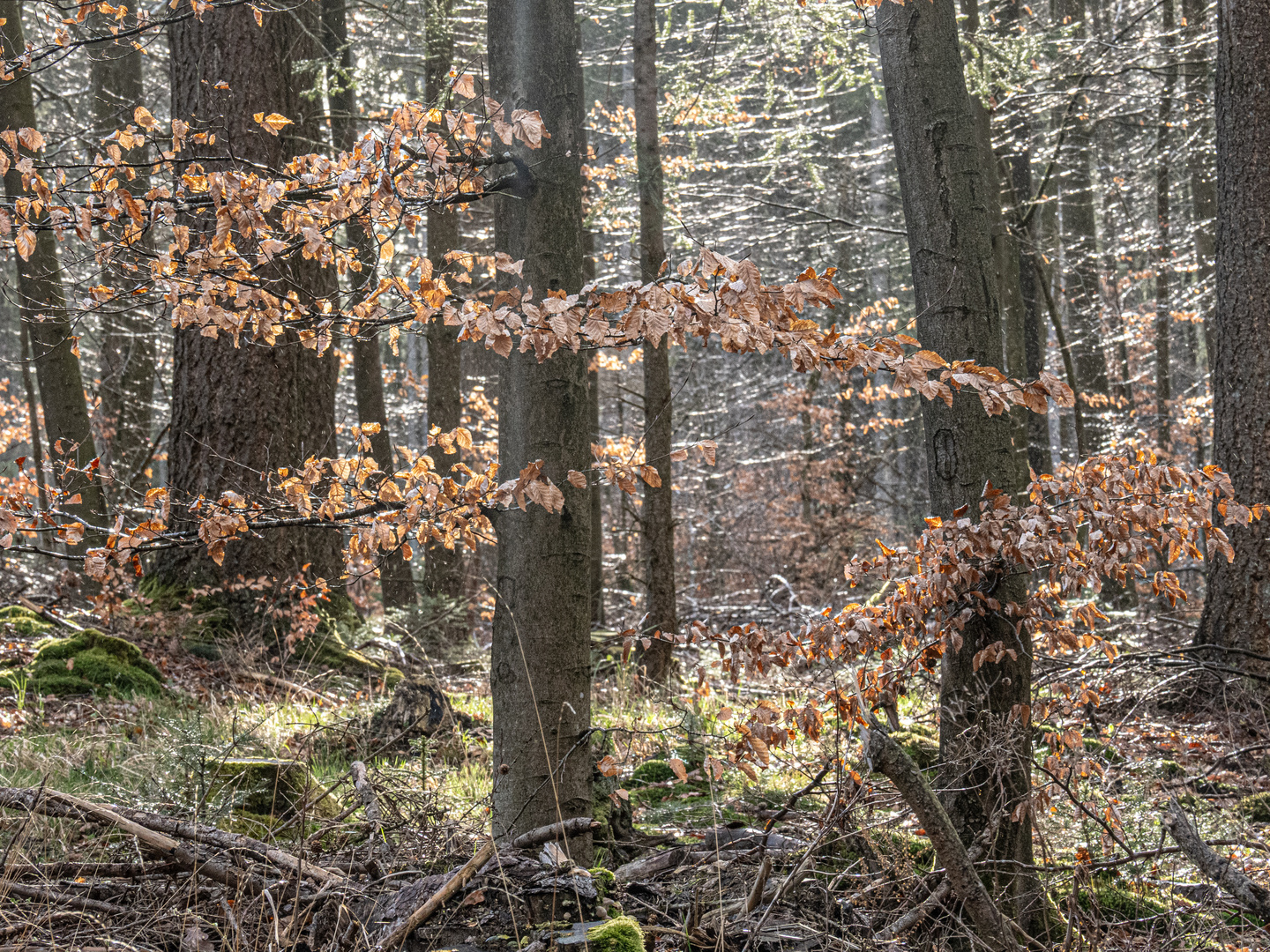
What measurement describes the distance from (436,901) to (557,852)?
387 millimetres

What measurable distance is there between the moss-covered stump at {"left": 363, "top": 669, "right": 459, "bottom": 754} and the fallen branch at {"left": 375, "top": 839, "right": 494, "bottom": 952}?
3102 millimetres

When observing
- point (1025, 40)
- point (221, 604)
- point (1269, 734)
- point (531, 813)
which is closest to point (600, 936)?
point (531, 813)

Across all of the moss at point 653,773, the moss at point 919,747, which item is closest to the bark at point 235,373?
the moss at point 653,773

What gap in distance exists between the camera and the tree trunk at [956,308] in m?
3.72

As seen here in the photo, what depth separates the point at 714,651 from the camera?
11.3 meters

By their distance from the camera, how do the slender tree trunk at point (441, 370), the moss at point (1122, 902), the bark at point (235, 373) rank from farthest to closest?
the slender tree trunk at point (441, 370) → the bark at point (235, 373) → the moss at point (1122, 902)

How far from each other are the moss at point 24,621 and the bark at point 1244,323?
9.35 metres

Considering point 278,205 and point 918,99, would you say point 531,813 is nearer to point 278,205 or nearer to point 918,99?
point 278,205

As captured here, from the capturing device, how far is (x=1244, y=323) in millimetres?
6875

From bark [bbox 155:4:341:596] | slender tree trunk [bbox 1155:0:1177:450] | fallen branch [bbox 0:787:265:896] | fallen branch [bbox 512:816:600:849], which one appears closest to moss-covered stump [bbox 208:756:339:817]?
fallen branch [bbox 0:787:265:896]

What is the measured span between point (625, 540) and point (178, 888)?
15252mm

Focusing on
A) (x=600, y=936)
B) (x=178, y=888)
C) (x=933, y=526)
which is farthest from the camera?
(x=933, y=526)

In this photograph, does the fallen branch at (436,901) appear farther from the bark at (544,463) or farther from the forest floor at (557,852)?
the bark at (544,463)

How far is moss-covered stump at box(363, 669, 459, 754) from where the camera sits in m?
5.95
